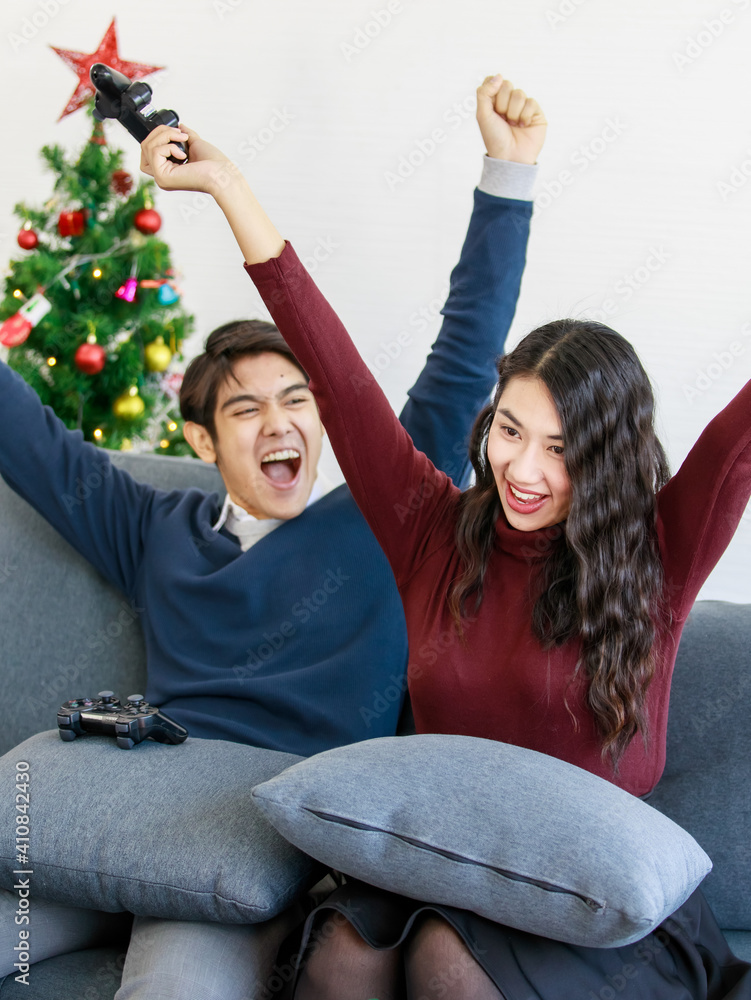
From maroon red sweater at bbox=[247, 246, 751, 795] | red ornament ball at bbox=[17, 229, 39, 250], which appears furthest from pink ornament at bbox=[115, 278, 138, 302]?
maroon red sweater at bbox=[247, 246, 751, 795]

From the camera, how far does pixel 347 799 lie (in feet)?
3.05

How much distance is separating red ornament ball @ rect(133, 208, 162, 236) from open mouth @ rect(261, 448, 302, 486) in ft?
2.52

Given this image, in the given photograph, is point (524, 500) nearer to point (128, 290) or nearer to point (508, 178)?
point (508, 178)

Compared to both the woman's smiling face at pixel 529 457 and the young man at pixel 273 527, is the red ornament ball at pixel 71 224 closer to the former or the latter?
the young man at pixel 273 527

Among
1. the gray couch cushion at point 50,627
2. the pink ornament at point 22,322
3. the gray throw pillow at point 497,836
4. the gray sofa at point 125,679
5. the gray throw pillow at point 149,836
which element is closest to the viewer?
the gray throw pillow at point 497,836

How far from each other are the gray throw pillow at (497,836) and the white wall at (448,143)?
49.9 inches

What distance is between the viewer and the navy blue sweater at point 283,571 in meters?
1.43

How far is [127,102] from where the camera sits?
1.12m

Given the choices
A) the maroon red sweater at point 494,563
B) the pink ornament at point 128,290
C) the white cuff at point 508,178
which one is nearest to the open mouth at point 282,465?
the maroon red sweater at point 494,563

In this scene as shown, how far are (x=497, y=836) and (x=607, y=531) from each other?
1.25 ft

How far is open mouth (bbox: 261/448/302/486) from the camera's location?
164 cm

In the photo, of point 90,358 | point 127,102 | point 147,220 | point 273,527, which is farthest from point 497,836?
point 147,220

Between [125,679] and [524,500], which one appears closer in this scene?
[524,500]

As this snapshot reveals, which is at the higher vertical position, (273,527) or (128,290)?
(128,290)
